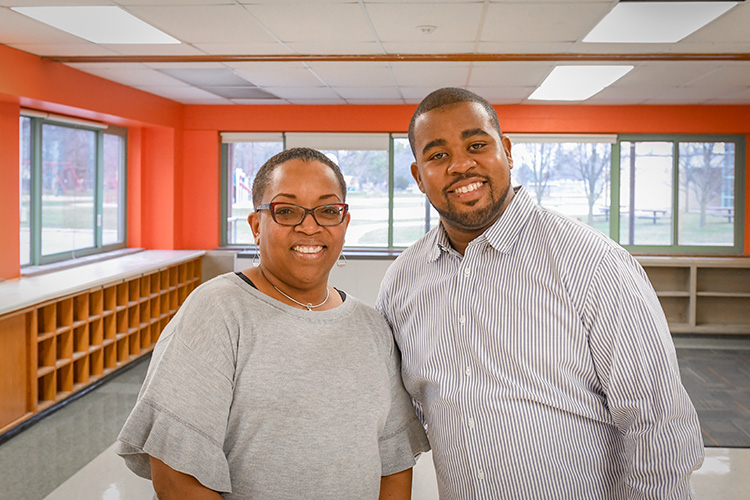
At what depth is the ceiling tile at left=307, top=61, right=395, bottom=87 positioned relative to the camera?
5848 mm

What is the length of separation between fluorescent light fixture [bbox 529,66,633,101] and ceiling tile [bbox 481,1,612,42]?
1.26 meters

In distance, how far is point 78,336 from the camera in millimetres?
5609

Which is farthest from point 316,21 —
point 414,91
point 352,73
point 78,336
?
point 78,336


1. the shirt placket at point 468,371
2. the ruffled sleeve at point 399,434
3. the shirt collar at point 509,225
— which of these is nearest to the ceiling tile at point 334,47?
the shirt collar at point 509,225

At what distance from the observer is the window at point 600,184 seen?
334 inches

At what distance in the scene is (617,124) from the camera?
8305 mm

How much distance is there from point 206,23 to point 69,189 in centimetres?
322

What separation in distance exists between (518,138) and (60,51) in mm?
5452

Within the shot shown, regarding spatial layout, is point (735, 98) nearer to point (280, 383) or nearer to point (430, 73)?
point (430, 73)

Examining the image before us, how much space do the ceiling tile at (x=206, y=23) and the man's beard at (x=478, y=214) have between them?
9.77 ft

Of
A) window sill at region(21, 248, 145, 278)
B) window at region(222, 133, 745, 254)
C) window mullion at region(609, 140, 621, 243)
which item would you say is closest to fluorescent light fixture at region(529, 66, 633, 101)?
window at region(222, 133, 745, 254)

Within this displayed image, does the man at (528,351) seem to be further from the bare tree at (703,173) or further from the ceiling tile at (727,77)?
the bare tree at (703,173)

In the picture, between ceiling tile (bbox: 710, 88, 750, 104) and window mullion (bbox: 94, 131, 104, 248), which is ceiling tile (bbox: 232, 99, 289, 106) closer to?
window mullion (bbox: 94, 131, 104, 248)

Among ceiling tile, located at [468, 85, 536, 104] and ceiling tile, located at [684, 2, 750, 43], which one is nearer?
ceiling tile, located at [684, 2, 750, 43]
